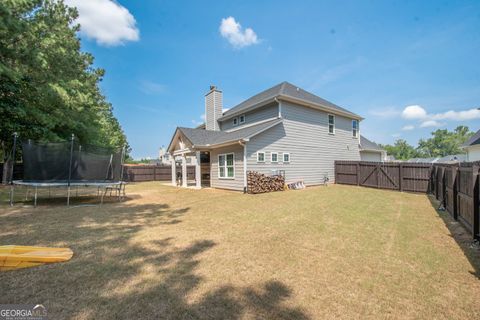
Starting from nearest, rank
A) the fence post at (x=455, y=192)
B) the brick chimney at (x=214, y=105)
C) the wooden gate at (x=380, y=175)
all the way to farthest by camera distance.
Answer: the fence post at (x=455, y=192) < the wooden gate at (x=380, y=175) < the brick chimney at (x=214, y=105)

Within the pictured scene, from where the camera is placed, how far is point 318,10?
9.82 meters

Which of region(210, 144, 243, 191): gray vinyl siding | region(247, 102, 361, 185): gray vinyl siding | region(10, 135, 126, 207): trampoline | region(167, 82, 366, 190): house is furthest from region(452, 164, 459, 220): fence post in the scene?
region(10, 135, 126, 207): trampoline

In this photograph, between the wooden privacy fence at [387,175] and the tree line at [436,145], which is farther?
the tree line at [436,145]

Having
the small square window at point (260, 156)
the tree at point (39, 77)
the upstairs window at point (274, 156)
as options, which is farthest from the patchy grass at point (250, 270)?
the tree at point (39, 77)

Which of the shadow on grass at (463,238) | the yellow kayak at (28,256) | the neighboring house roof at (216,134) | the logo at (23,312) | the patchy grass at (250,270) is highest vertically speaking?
the neighboring house roof at (216,134)

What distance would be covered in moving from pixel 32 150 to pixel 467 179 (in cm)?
1235

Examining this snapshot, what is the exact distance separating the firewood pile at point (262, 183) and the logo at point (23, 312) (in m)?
9.29

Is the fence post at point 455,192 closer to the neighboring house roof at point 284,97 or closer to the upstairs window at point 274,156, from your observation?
the upstairs window at point 274,156

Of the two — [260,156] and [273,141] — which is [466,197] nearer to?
[260,156]

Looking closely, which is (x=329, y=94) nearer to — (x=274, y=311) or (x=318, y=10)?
(x=318, y=10)

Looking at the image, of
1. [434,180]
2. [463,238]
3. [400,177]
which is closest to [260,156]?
[400,177]

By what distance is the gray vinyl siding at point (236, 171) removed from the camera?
1191cm

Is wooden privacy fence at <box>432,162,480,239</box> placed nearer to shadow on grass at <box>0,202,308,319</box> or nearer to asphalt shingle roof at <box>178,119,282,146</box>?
shadow on grass at <box>0,202,308,319</box>

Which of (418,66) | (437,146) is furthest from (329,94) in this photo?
(437,146)
